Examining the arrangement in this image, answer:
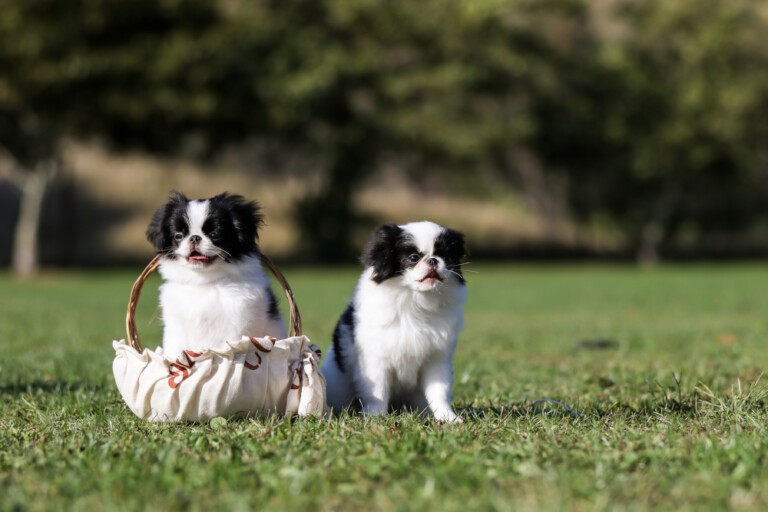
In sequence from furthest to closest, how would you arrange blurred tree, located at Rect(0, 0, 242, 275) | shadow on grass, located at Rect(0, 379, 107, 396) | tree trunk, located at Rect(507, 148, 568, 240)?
tree trunk, located at Rect(507, 148, 568, 240)
blurred tree, located at Rect(0, 0, 242, 275)
shadow on grass, located at Rect(0, 379, 107, 396)

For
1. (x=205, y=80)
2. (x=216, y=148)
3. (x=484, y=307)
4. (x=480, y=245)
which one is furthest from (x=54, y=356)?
(x=480, y=245)

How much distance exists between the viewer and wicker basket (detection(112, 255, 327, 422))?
4.80 metres

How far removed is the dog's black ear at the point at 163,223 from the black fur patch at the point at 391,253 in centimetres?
110

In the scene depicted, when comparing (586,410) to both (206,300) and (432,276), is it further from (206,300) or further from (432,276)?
(206,300)

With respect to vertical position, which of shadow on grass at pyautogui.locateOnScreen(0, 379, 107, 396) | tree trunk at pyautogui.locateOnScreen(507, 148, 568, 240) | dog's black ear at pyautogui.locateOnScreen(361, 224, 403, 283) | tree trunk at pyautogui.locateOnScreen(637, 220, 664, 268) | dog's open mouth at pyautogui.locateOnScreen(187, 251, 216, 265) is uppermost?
tree trunk at pyautogui.locateOnScreen(507, 148, 568, 240)

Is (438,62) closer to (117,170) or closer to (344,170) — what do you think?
(344,170)

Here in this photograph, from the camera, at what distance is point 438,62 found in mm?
34531

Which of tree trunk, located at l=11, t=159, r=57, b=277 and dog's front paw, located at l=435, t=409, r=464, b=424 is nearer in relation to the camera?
dog's front paw, located at l=435, t=409, r=464, b=424

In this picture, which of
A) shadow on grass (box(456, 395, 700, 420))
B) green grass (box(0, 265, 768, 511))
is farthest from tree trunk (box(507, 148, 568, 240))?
shadow on grass (box(456, 395, 700, 420))

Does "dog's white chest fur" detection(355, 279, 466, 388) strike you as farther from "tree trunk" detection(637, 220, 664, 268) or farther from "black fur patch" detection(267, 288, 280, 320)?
"tree trunk" detection(637, 220, 664, 268)

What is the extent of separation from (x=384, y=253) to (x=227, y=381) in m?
1.10

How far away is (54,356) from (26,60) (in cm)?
1861

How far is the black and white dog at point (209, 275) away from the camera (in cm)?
500

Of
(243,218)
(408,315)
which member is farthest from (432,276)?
(243,218)
